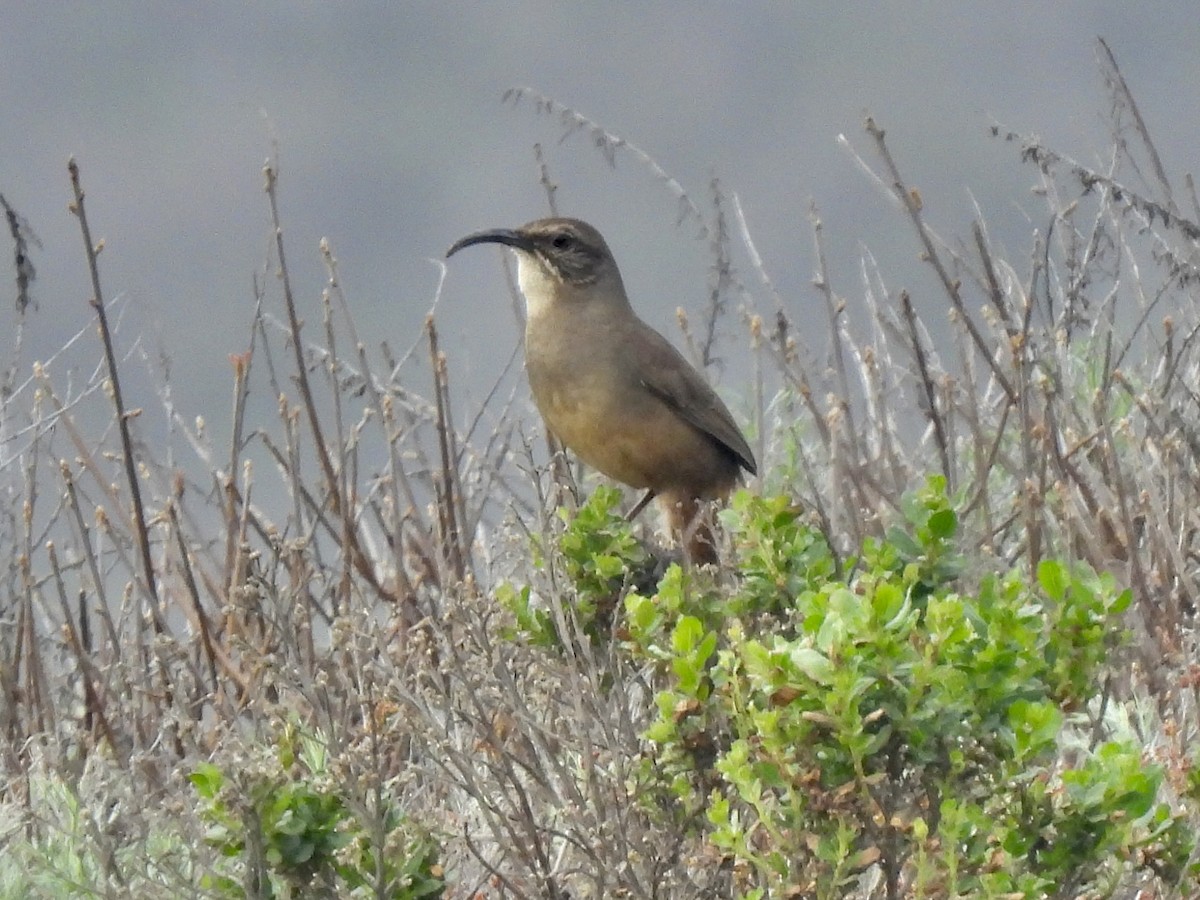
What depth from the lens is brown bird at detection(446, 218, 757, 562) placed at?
18.6 ft

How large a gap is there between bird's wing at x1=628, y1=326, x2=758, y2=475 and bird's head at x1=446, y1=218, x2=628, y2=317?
8.4 inches

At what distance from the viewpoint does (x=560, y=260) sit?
6.00 meters

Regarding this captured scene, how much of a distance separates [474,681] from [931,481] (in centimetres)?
86

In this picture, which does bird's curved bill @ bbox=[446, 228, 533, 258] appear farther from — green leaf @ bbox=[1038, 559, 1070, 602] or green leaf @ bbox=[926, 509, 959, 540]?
green leaf @ bbox=[1038, 559, 1070, 602]

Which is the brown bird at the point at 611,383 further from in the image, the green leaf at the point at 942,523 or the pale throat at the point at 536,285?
the green leaf at the point at 942,523

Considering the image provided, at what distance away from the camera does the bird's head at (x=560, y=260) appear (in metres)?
5.95

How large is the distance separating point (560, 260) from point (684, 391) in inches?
21.7

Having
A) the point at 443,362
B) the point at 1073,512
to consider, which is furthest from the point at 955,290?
the point at 443,362

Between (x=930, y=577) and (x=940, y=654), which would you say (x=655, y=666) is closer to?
(x=930, y=577)

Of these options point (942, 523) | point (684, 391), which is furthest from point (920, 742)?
point (684, 391)

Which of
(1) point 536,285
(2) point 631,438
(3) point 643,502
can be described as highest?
(1) point 536,285

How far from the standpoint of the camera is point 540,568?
10.9 feet

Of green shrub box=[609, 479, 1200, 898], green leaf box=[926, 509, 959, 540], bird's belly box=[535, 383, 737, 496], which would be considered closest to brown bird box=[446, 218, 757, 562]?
bird's belly box=[535, 383, 737, 496]

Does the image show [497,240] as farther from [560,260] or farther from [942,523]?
[942,523]
